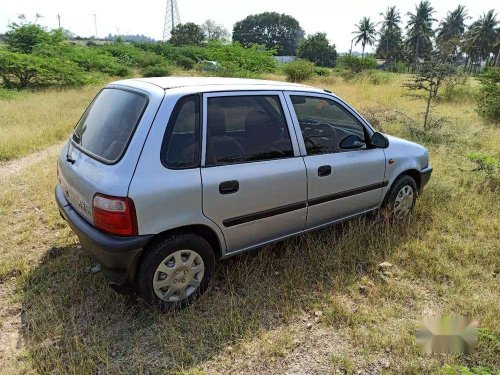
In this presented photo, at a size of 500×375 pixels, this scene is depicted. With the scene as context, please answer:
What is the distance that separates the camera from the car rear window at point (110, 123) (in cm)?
265

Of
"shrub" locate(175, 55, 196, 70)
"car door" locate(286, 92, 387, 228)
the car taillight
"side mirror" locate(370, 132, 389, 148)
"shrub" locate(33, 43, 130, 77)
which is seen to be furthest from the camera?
"shrub" locate(175, 55, 196, 70)

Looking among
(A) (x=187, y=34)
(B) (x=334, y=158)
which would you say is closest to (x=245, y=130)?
(B) (x=334, y=158)

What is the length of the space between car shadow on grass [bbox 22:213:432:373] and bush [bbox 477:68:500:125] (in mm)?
9766

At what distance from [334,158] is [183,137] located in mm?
1527

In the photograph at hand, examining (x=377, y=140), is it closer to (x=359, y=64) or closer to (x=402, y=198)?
(x=402, y=198)

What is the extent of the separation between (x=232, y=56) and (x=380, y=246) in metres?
13.4

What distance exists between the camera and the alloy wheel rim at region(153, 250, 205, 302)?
2750 mm

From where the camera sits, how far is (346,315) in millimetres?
2959

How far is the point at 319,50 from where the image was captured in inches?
2665

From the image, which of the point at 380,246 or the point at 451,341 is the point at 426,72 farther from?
the point at 451,341

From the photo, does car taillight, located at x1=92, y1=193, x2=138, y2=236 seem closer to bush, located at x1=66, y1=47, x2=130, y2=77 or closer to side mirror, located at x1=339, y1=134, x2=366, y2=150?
side mirror, located at x1=339, y1=134, x2=366, y2=150

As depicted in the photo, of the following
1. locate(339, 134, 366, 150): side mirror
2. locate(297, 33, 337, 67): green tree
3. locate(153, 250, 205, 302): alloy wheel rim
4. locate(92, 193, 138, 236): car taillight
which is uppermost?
locate(297, 33, 337, 67): green tree

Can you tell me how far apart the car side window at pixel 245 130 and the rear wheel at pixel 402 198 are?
5.46ft

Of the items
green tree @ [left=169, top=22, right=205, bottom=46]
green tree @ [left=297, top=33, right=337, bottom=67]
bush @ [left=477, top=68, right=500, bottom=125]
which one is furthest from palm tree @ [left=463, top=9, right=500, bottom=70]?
bush @ [left=477, top=68, right=500, bottom=125]
